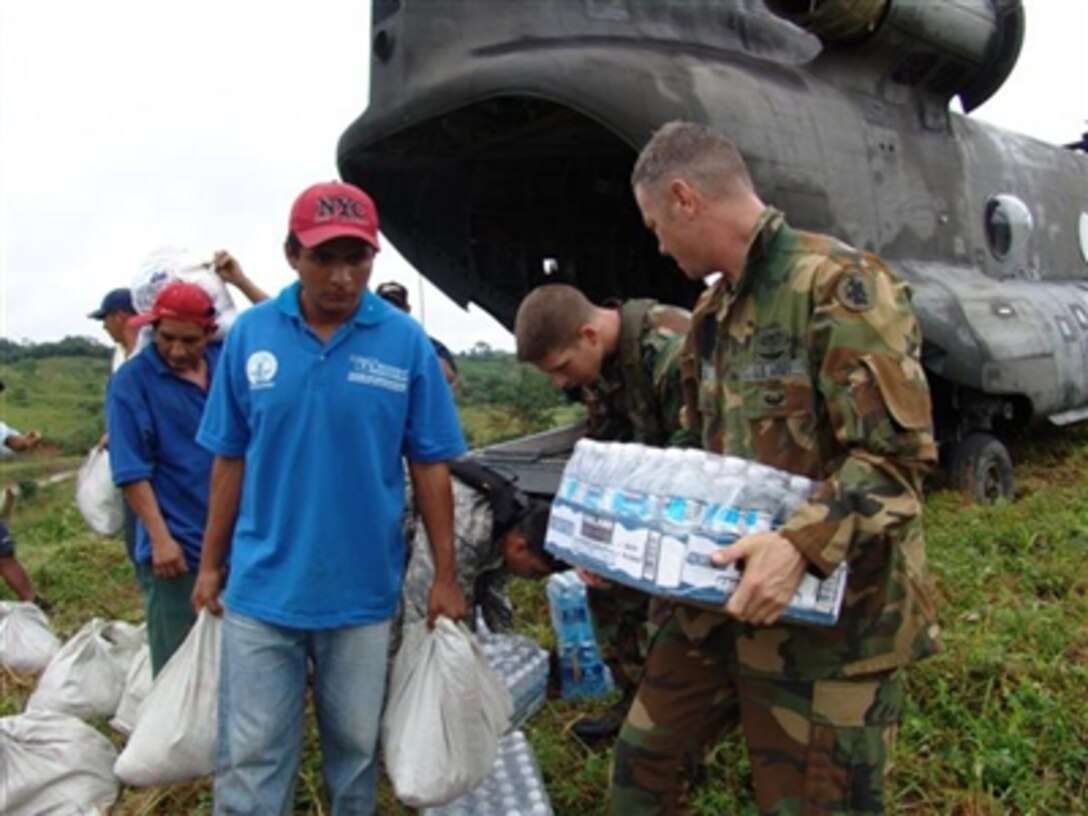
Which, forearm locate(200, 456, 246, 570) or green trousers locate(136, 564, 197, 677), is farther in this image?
green trousers locate(136, 564, 197, 677)

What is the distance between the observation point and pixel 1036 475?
7324mm

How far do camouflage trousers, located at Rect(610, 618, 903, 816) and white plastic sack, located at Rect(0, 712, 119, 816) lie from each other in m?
1.76

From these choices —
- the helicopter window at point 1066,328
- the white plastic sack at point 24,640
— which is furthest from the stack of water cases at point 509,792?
the helicopter window at point 1066,328

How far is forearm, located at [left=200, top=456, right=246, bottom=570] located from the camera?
8.43 feet

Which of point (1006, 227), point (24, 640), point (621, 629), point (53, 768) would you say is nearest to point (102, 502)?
point (53, 768)

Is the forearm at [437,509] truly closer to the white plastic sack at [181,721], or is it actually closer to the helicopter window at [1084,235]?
the white plastic sack at [181,721]

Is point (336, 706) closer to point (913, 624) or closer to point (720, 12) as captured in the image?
point (913, 624)

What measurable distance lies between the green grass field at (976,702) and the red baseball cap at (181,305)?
143cm

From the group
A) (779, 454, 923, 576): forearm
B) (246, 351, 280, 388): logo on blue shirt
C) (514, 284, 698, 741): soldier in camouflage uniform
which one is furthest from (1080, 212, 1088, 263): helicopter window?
(246, 351, 280, 388): logo on blue shirt

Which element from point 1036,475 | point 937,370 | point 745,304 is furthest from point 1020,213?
point 745,304

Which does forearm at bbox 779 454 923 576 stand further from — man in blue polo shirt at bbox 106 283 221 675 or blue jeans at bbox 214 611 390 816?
man in blue polo shirt at bbox 106 283 221 675

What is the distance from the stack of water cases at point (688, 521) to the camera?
1789 mm

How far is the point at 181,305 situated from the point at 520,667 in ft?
5.09

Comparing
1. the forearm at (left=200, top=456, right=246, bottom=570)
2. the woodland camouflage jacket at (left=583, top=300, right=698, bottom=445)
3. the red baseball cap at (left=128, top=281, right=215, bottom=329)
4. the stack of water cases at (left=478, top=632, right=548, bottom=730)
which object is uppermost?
the red baseball cap at (left=128, top=281, right=215, bottom=329)
